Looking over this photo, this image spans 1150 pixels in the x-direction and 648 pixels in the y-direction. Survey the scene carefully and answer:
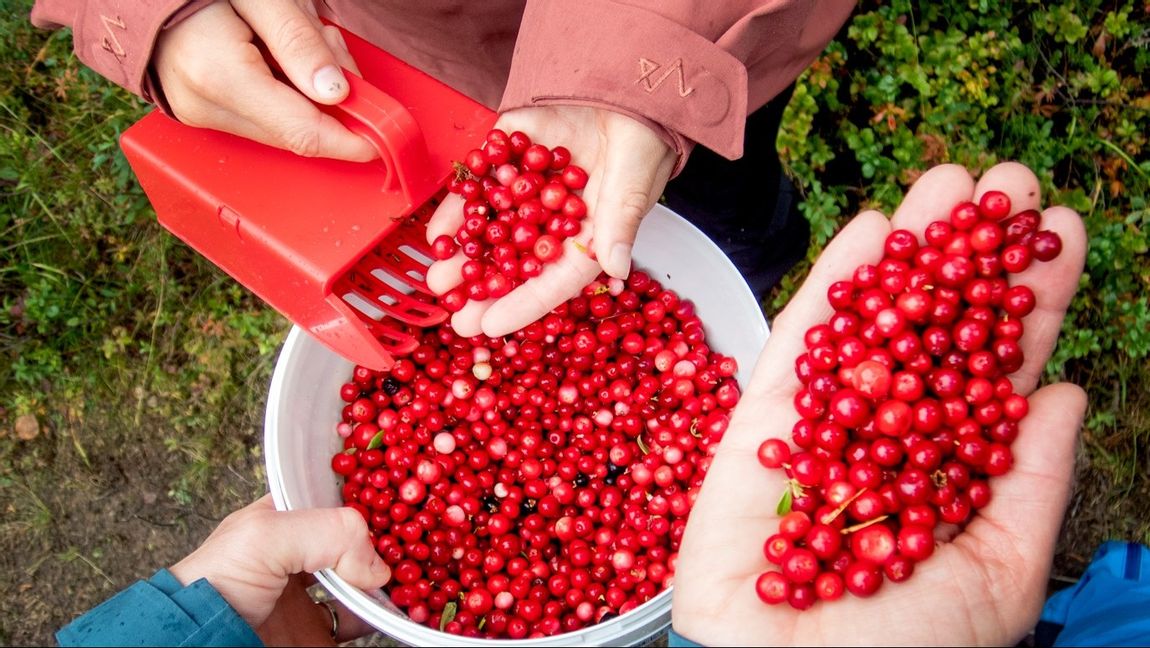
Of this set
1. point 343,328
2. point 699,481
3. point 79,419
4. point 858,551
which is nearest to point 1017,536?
point 858,551

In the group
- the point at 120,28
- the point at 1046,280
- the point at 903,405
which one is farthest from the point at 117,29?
the point at 1046,280

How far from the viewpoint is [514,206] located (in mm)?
3064

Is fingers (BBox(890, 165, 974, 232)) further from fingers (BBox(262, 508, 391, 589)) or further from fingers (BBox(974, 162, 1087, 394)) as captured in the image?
fingers (BBox(262, 508, 391, 589))

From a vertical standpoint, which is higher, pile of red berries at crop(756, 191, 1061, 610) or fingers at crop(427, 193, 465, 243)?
pile of red berries at crop(756, 191, 1061, 610)

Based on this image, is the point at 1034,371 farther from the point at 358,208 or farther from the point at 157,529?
the point at 157,529

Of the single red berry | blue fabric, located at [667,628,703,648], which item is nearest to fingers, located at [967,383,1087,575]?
the single red berry

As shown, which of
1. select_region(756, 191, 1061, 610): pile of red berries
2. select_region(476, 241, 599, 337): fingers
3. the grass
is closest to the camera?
select_region(756, 191, 1061, 610): pile of red berries

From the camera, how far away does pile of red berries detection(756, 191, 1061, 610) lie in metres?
2.38

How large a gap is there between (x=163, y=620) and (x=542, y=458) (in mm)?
1615

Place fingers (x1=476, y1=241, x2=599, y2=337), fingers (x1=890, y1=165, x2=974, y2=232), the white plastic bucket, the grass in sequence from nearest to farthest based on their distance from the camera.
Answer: the white plastic bucket < fingers (x1=890, y1=165, x2=974, y2=232) < fingers (x1=476, y1=241, x2=599, y2=337) < the grass

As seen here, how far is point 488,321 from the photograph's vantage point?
10.1ft

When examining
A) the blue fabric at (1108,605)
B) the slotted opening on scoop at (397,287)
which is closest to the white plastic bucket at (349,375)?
the slotted opening on scoop at (397,287)

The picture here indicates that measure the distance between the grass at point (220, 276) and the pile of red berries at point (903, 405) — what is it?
1.45 m

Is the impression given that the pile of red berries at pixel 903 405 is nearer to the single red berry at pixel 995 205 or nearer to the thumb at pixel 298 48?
the single red berry at pixel 995 205
